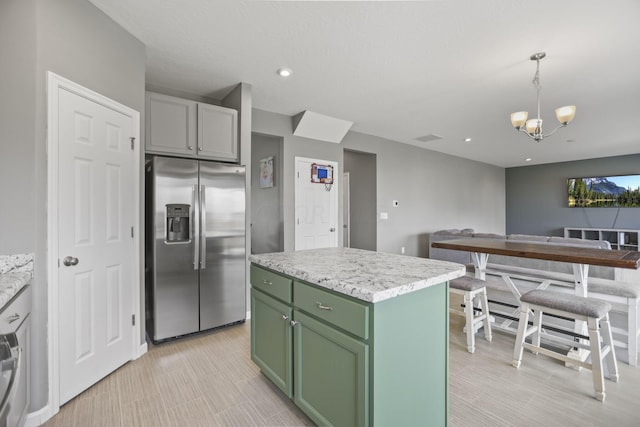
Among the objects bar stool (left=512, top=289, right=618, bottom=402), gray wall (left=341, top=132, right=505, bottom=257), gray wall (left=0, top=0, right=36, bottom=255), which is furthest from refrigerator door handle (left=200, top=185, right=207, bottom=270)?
gray wall (left=341, top=132, right=505, bottom=257)

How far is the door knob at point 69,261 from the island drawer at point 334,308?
1.52 meters

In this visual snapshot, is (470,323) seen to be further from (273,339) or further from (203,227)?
(203,227)

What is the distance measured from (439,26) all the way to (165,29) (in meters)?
2.20

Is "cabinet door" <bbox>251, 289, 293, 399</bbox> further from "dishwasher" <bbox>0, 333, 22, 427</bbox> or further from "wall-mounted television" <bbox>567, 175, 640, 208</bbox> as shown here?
"wall-mounted television" <bbox>567, 175, 640, 208</bbox>

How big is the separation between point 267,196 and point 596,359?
13.4 ft

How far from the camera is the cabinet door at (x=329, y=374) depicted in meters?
1.24

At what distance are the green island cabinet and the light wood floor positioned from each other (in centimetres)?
22

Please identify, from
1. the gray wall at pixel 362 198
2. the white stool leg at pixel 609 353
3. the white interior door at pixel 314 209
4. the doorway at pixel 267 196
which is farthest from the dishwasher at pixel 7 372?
the gray wall at pixel 362 198

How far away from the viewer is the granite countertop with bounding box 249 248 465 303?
126cm

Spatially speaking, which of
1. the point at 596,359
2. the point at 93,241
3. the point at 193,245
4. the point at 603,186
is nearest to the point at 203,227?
the point at 193,245

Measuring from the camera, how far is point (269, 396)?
1.95 metres

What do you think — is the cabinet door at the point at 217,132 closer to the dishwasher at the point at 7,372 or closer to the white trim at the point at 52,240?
the white trim at the point at 52,240

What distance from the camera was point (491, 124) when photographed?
4.86 metres

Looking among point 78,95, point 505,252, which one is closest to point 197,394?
point 78,95
